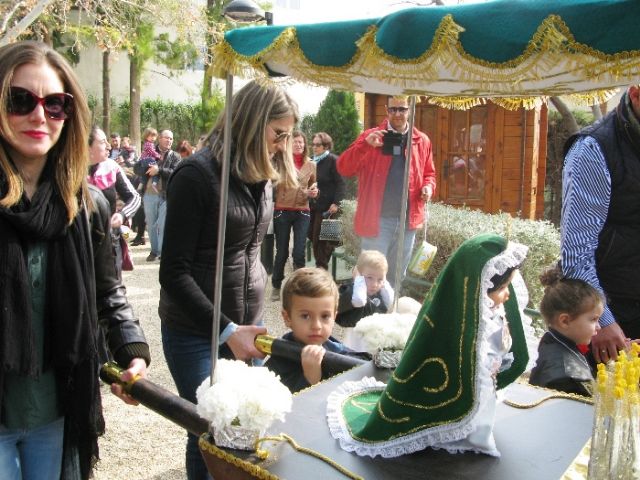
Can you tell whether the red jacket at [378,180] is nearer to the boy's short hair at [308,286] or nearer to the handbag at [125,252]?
the handbag at [125,252]

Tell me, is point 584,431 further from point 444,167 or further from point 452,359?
point 444,167

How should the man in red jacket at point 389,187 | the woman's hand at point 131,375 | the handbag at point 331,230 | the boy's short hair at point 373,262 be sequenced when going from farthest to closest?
the handbag at point 331,230, the man in red jacket at point 389,187, the boy's short hair at point 373,262, the woman's hand at point 131,375

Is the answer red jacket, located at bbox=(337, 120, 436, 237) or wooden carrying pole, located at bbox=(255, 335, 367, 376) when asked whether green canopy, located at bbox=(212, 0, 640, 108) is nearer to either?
wooden carrying pole, located at bbox=(255, 335, 367, 376)

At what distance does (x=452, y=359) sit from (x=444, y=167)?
7567 millimetres

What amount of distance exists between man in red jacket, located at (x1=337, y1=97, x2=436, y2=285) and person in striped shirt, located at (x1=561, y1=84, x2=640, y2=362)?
292 centimetres

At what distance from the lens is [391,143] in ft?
18.9

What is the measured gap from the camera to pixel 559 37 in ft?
4.88

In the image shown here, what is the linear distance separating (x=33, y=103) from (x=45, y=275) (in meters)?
0.46

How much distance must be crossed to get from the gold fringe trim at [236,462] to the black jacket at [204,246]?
22.9 inches

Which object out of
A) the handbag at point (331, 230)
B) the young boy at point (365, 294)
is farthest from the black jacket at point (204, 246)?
the handbag at point (331, 230)

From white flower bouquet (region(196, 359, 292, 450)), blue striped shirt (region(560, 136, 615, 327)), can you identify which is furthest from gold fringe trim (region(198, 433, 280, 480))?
blue striped shirt (region(560, 136, 615, 327))

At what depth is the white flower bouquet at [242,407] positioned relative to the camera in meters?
1.79

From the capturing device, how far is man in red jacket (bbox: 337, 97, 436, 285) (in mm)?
5711

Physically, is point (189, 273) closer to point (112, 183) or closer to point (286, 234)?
point (112, 183)
